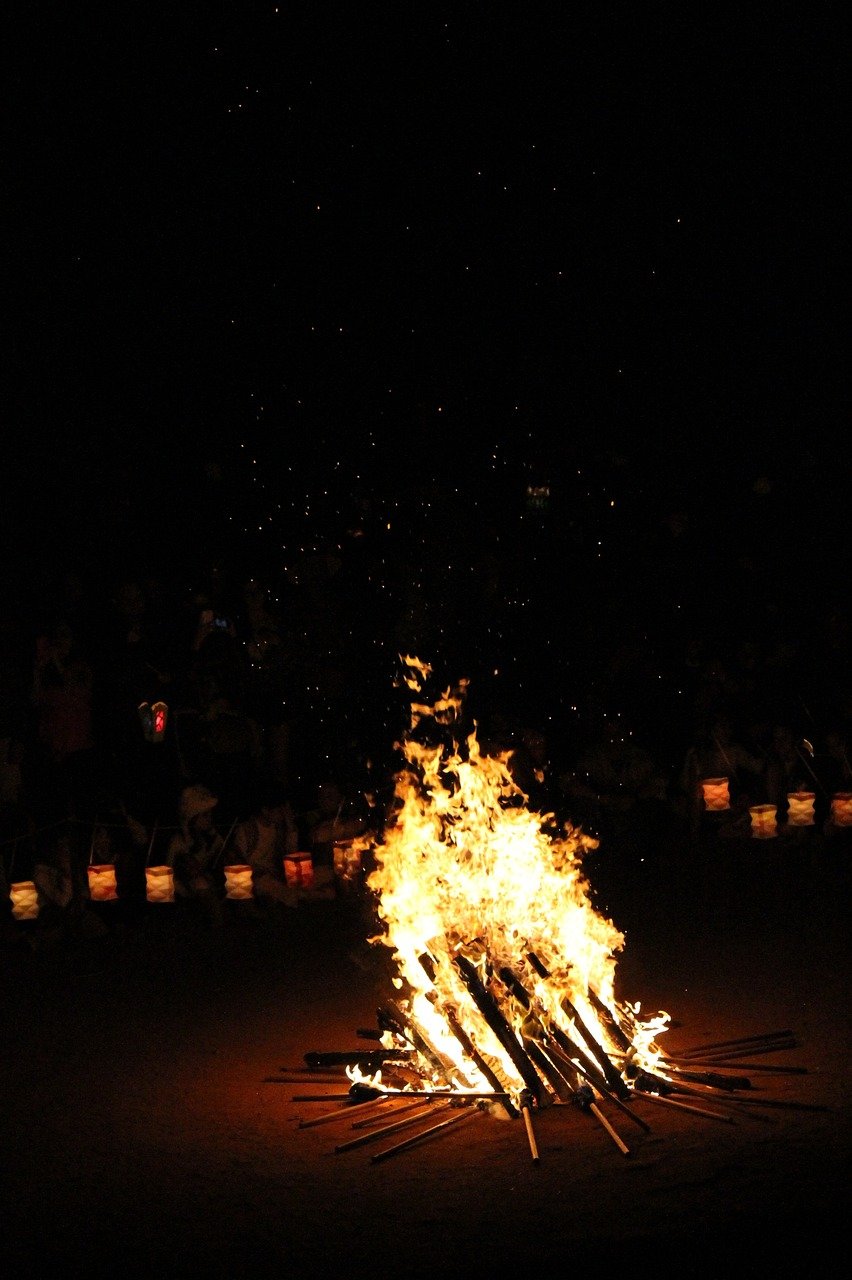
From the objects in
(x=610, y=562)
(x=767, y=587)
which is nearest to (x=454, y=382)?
(x=610, y=562)

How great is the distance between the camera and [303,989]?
7602mm

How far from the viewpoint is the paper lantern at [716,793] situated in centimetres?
987

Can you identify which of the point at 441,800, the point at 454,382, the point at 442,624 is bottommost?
the point at 441,800

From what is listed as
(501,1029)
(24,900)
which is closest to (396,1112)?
(501,1029)

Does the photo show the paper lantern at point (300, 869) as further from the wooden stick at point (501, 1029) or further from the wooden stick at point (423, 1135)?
the wooden stick at point (423, 1135)

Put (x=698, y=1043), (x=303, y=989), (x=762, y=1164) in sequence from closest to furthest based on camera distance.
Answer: (x=762, y=1164), (x=698, y=1043), (x=303, y=989)

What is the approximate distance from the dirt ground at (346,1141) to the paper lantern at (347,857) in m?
0.62

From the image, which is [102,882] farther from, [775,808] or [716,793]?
[775,808]

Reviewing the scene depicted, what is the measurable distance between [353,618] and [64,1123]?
18.1 feet

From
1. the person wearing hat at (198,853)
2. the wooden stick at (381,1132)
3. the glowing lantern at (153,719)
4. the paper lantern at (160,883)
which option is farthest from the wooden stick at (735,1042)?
the glowing lantern at (153,719)

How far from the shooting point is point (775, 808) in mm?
9805

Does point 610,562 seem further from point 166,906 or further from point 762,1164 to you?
point 762,1164

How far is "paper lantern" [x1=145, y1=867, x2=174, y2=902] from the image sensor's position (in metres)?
8.63

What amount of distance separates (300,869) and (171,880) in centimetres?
91
